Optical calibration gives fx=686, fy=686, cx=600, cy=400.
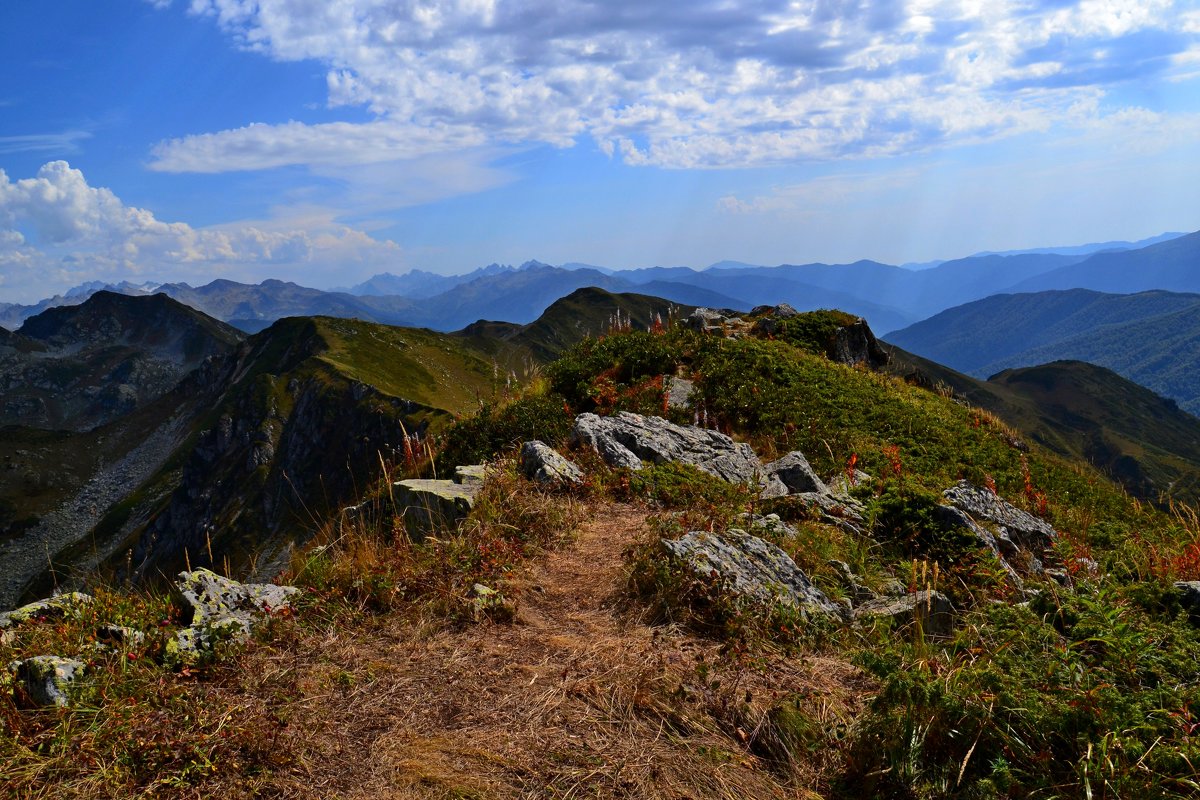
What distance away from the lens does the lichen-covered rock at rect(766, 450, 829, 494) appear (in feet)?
36.2

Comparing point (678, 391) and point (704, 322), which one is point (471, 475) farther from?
point (704, 322)

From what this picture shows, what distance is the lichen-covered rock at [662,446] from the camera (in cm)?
1141

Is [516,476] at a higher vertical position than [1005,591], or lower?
higher

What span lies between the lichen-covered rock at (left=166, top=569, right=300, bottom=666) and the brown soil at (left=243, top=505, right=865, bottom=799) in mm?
436

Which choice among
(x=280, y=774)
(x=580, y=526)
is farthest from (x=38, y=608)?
(x=580, y=526)

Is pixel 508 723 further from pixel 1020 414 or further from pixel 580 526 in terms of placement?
pixel 1020 414

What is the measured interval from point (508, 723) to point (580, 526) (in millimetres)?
4055

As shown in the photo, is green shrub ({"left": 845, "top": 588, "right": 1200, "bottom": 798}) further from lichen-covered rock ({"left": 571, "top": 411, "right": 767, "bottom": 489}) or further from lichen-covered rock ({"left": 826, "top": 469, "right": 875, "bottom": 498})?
lichen-covered rock ({"left": 571, "top": 411, "right": 767, "bottom": 489})

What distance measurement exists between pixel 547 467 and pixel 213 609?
4.95 metres

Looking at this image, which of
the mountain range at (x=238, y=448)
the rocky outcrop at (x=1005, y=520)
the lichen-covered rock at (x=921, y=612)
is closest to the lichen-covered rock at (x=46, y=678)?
the lichen-covered rock at (x=921, y=612)

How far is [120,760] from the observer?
4.38 metres

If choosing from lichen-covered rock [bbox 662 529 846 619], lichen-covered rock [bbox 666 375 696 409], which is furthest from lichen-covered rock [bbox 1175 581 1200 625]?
lichen-covered rock [bbox 666 375 696 409]

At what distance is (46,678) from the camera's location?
491 centimetres

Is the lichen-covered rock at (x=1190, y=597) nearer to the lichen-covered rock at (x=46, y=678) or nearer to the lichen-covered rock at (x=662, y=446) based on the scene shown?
the lichen-covered rock at (x=662, y=446)
